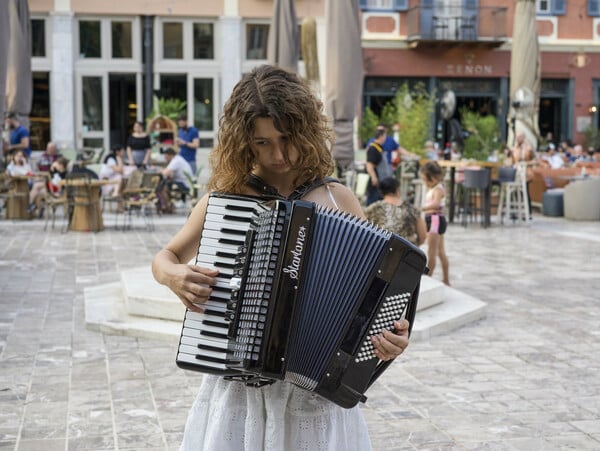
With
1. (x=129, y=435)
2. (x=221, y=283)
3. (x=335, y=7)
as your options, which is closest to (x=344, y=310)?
(x=221, y=283)

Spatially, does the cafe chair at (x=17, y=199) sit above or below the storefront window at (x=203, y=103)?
below

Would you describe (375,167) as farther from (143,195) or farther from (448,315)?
(448,315)

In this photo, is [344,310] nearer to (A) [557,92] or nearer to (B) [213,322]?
(B) [213,322]

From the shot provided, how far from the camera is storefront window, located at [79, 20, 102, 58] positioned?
26.5m

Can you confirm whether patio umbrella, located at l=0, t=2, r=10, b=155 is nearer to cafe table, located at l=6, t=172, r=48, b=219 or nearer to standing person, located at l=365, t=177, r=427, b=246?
standing person, located at l=365, t=177, r=427, b=246

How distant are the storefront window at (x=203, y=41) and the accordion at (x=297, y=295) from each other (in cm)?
2520

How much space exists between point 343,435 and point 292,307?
1.52ft

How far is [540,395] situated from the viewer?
5430mm

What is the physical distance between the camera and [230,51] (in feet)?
88.2

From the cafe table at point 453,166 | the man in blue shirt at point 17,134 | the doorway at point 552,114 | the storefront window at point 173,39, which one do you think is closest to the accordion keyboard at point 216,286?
the cafe table at point 453,166

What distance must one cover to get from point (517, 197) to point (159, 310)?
34.1 feet

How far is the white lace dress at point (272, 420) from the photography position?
8.64 ft

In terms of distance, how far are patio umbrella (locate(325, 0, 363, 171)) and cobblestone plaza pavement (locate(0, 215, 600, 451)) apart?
2491 mm

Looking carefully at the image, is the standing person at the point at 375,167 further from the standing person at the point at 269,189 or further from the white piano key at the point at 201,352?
the white piano key at the point at 201,352
